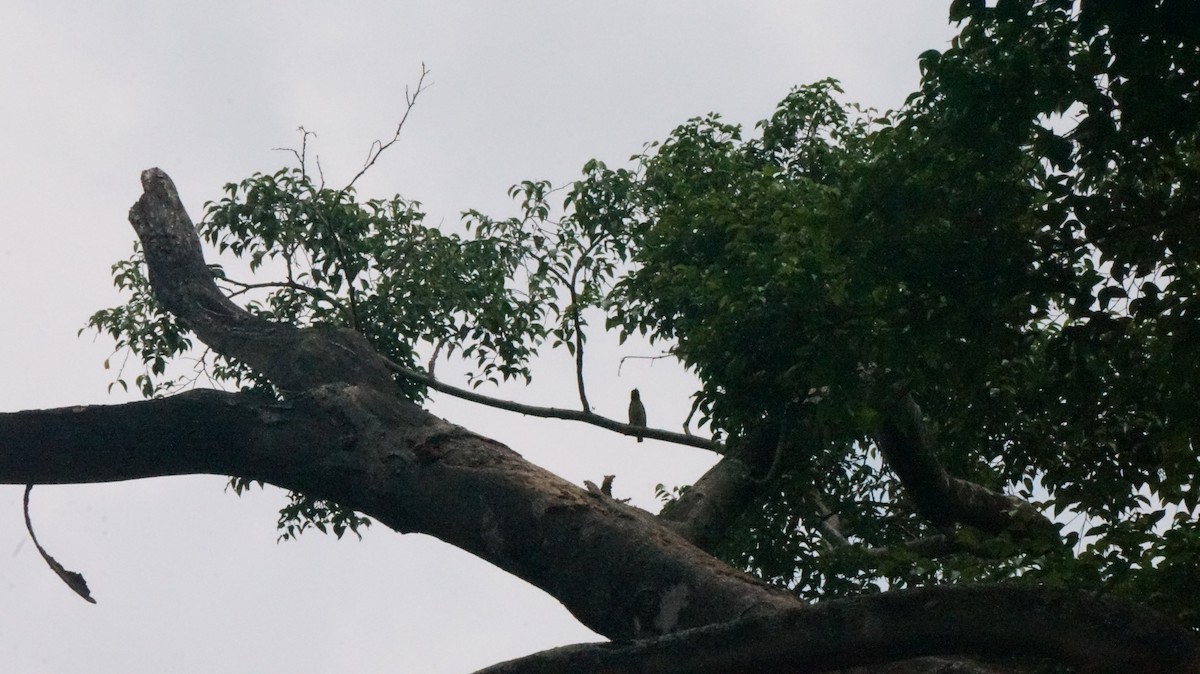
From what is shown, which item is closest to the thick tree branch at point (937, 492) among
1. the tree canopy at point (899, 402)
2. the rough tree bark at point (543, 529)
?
the tree canopy at point (899, 402)

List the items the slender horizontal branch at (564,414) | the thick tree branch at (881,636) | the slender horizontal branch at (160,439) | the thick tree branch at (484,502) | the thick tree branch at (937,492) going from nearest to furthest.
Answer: the thick tree branch at (881,636), the thick tree branch at (484,502), the slender horizontal branch at (160,439), the thick tree branch at (937,492), the slender horizontal branch at (564,414)

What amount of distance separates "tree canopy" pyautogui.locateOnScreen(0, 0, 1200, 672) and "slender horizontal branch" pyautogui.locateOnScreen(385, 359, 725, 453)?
4cm

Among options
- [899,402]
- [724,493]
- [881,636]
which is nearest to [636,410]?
[724,493]

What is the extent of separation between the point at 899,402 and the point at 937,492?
2.30 meters

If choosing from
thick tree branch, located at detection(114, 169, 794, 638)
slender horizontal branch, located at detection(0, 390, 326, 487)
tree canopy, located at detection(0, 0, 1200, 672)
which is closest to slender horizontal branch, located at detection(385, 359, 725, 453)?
tree canopy, located at detection(0, 0, 1200, 672)

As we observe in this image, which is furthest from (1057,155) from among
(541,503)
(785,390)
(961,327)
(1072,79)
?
(541,503)

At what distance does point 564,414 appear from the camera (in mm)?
7746

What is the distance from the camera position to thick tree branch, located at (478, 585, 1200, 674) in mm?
3311

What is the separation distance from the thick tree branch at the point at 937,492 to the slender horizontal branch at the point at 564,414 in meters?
1.09

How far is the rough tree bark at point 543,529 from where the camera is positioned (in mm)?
3332

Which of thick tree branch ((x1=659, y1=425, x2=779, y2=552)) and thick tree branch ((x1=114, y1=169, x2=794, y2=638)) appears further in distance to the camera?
thick tree branch ((x1=659, y1=425, x2=779, y2=552))

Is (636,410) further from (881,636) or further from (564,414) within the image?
(881,636)

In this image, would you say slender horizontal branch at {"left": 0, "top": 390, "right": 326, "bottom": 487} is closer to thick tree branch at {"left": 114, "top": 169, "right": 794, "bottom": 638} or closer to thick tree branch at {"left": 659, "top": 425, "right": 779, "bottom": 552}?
thick tree branch at {"left": 114, "top": 169, "right": 794, "bottom": 638}

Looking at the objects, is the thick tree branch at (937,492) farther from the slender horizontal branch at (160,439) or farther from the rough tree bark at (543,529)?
the slender horizontal branch at (160,439)
